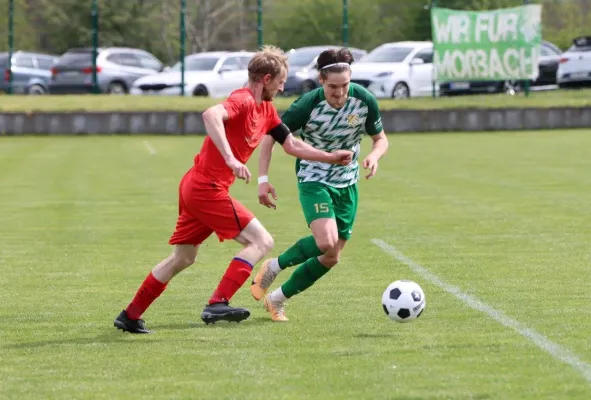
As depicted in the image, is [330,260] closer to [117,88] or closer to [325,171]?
[325,171]

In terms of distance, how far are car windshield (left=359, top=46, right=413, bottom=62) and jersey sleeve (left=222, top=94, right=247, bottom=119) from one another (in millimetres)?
29081

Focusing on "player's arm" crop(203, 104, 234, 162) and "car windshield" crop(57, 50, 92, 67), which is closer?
"player's arm" crop(203, 104, 234, 162)

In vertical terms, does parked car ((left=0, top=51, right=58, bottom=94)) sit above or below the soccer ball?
below

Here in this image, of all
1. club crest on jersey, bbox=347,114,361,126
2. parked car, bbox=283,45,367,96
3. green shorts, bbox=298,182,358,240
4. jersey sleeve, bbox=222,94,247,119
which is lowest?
parked car, bbox=283,45,367,96

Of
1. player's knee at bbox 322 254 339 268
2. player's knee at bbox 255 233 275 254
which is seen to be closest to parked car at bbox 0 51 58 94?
player's knee at bbox 322 254 339 268

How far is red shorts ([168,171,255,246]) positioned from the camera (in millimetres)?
7809

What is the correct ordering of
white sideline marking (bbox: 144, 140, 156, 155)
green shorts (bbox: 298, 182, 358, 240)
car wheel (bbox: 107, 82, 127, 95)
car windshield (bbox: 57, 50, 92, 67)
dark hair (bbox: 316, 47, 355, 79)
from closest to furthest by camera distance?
dark hair (bbox: 316, 47, 355, 79) < green shorts (bbox: 298, 182, 358, 240) < white sideline marking (bbox: 144, 140, 156, 155) < car windshield (bbox: 57, 50, 92, 67) < car wheel (bbox: 107, 82, 127, 95)

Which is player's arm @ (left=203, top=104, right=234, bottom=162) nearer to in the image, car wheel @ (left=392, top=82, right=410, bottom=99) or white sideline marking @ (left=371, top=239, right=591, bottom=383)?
white sideline marking @ (left=371, top=239, right=591, bottom=383)

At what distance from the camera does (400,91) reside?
36.4 meters

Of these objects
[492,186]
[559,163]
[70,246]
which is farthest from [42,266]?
[559,163]

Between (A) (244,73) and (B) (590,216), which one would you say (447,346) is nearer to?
(B) (590,216)

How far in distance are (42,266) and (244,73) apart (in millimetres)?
26478

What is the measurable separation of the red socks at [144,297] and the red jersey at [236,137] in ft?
2.33

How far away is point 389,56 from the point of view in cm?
3706
